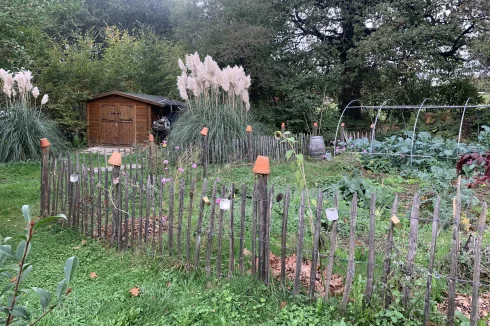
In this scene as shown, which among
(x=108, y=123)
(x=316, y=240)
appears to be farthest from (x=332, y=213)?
(x=108, y=123)

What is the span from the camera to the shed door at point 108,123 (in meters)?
12.0

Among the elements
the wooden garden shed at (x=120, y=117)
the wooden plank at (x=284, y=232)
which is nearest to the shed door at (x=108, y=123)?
the wooden garden shed at (x=120, y=117)

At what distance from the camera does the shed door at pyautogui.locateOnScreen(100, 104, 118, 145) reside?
12.0 m

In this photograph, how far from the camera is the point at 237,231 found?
337 centimetres

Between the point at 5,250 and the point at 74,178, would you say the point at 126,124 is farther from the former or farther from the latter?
the point at 5,250

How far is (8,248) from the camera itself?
96 cm

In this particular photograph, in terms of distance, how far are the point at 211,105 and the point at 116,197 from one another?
14.0ft

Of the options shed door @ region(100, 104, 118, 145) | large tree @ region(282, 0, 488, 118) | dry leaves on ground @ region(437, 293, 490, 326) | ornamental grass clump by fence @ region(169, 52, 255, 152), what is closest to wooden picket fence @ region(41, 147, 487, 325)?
dry leaves on ground @ region(437, 293, 490, 326)

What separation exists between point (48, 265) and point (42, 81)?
416 inches

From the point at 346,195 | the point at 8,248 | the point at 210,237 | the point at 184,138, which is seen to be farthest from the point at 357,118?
the point at 8,248

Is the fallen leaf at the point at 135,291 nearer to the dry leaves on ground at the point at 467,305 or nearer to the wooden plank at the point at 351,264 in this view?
the wooden plank at the point at 351,264

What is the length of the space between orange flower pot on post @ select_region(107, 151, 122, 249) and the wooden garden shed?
8788 millimetres

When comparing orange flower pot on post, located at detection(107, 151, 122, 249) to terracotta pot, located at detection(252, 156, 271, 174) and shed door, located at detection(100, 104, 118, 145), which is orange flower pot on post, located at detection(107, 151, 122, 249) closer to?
terracotta pot, located at detection(252, 156, 271, 174)

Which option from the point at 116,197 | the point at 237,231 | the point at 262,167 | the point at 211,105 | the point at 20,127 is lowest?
the point at 237,231
